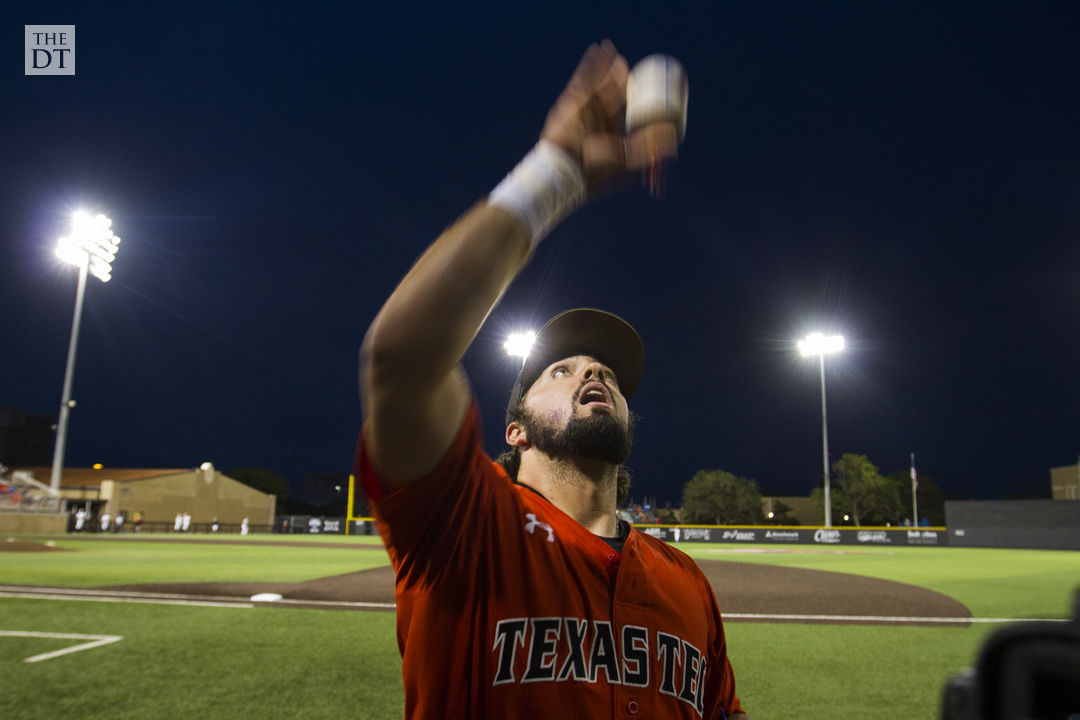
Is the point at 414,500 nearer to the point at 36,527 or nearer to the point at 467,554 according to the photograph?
the point at 467,554

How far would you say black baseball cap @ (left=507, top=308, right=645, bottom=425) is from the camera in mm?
2303

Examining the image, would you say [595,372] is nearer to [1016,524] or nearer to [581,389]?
[581,389]

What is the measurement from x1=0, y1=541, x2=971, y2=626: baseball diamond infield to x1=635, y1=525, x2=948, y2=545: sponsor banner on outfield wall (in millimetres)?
21791

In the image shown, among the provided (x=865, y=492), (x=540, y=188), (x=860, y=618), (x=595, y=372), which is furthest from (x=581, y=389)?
(x=865, y=492)

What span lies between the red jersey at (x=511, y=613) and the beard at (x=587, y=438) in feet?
0.74

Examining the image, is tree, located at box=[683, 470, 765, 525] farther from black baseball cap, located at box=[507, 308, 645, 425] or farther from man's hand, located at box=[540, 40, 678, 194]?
man's hand, located at box=[540, 40, 678, 194]

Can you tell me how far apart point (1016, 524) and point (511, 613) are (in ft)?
134

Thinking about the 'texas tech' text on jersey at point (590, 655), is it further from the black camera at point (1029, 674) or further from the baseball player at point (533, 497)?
the black camera at point (1029, 674)

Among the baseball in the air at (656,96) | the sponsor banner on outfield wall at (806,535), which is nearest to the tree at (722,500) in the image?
the sponsor banner on outfield wall at (806,535)

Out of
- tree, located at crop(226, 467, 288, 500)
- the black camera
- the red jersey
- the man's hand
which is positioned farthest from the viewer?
tree, located at crop(226, 467, 288, 500)

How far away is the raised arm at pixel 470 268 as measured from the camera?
1169 mm

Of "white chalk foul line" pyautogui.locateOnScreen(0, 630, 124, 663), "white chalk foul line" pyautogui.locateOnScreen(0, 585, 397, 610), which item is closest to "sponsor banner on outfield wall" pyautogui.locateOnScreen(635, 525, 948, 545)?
"white chalk foul line" pyautogui.locateOnScreen(0, 585, 397, 610)

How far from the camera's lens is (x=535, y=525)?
1.83 metres

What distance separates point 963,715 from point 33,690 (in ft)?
20.7
